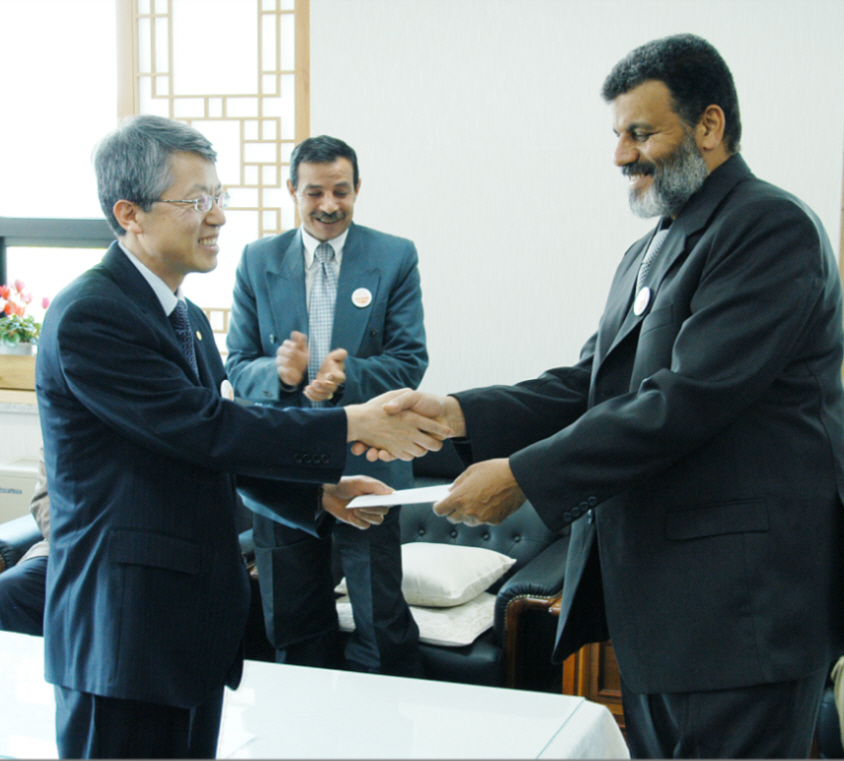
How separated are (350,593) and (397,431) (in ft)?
3.58

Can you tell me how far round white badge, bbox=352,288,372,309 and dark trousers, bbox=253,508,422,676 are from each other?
2.02ft

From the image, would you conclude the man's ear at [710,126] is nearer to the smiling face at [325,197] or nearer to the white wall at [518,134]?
the smiling face at [325,197]

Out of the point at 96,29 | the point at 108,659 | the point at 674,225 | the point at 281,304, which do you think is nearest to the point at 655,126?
the point at 674,225

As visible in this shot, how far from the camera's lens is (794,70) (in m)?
3.06

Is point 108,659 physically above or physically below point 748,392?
below

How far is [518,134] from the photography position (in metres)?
3.38

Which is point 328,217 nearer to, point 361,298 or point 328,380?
point 361,298

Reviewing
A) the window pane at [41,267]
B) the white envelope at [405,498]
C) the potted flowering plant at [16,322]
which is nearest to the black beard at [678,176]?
the white envelope at [405,498]

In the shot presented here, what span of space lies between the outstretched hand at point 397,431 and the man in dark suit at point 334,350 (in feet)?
2.55

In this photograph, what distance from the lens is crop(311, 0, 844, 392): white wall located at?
3.08 m

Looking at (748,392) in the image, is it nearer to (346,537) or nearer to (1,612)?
(346,537)

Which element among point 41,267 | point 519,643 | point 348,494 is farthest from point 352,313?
point 41,267

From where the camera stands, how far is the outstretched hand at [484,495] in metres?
1.52

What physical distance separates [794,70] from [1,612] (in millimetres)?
3141
